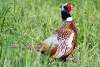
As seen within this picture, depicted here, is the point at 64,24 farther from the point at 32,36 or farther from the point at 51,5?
the point at 51,5

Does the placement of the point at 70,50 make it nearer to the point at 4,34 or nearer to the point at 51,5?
the point at 4,34

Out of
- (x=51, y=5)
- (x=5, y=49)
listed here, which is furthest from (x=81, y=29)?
(x=5, y=49)

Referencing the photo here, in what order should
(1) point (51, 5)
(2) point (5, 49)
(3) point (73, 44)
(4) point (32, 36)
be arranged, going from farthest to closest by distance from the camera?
(1) point (51, 5)
(4) point (32, 36)
(3) point (73, 44)
(2) point (5, 49)

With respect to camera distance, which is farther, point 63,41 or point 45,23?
point 45,23

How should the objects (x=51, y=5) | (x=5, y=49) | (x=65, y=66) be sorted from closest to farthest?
(x=5, y=49), (x=65, y=66), (x=51, y=5)

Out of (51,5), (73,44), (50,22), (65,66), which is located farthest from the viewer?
(51,5)

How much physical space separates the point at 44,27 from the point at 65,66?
117cm

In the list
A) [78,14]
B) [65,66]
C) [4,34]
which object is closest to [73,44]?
[65,66]

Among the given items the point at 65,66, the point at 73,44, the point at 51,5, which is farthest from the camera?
the point at 51,5

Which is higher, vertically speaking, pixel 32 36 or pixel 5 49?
pixel 5 49

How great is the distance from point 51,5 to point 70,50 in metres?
2.01

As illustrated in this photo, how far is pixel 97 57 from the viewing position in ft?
17.1

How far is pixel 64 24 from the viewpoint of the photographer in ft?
17.9

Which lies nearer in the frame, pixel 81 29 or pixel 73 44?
pixel 73 44
